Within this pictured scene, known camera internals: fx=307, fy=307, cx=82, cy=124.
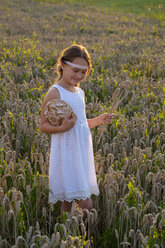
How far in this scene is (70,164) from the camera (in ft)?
8.09

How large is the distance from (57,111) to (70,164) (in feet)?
1.47

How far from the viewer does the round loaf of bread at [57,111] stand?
236cm

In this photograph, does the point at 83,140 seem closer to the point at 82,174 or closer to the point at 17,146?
the point at 82,174

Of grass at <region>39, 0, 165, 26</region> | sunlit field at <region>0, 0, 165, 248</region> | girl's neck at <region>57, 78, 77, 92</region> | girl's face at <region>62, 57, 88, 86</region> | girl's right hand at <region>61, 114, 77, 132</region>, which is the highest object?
grass at <region>39, 0, 165, 26</region>

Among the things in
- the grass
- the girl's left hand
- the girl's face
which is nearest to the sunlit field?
the girl's left hand

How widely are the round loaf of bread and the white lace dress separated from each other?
113 mm

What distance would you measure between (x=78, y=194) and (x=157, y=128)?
188cm

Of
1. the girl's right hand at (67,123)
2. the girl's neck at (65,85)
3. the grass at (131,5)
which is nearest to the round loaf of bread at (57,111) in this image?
the girl's right hand at (67,123)

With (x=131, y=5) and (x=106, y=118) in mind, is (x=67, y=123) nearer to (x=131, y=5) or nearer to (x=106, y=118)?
(x=106, y=118)

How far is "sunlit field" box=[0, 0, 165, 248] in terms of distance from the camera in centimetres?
224

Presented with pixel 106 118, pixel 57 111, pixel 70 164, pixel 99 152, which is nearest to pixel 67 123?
pixel 57 111

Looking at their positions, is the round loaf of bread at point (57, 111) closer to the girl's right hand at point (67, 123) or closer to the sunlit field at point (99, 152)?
the girl's right hand at point (67, 123)

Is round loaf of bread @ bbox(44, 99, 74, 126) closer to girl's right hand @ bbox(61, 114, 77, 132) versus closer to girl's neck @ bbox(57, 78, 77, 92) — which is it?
girl's right hand @ bbox(61, 114, 77, 132)

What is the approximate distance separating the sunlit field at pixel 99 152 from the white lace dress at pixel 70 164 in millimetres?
173
